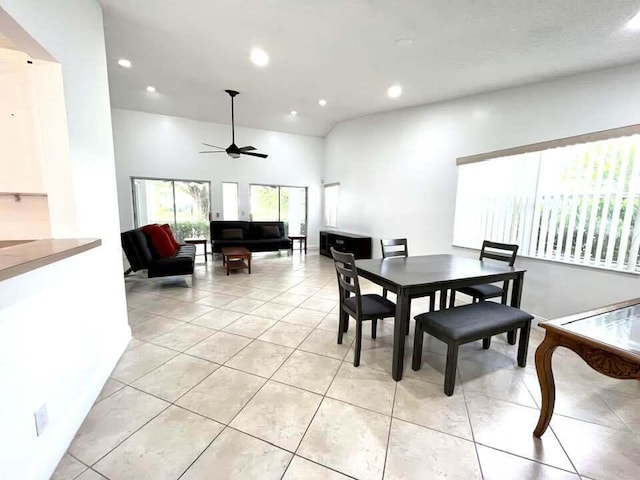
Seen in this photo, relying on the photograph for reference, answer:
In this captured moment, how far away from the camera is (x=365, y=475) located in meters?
1.33

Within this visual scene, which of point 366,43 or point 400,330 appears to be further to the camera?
point 366,43

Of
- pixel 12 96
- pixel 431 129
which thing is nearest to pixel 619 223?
pixel 431 129

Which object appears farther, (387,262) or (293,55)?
(293,55)

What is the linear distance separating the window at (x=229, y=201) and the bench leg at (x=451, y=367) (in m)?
6.48

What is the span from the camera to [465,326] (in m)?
1.91

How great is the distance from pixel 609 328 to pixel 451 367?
86 centimetres

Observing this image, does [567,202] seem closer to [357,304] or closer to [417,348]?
[417,348]

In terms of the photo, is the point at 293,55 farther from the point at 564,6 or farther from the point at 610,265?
the point at 610,265

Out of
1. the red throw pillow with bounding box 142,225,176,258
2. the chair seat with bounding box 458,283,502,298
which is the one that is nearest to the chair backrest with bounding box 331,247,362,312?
the chair seat with bounding box 458,283,502,298

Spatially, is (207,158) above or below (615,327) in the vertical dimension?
above

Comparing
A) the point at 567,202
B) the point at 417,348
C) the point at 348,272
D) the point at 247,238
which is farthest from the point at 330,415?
the point at 247,238

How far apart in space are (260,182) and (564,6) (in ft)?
21.1

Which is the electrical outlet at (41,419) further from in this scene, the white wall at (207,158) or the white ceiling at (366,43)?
the white wall at (207,158)

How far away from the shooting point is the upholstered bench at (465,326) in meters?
1.84
